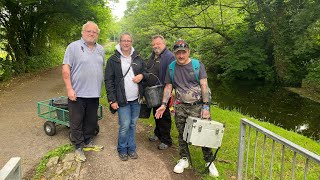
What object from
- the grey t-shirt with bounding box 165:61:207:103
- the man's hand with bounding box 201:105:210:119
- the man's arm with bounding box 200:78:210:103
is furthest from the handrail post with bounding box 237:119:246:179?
the grey t-shirt with bounding box 165:61:207:103

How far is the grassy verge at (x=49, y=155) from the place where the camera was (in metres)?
4.23

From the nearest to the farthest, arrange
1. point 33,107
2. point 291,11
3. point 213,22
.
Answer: point 33,107 → point 291,11 → point 213,22

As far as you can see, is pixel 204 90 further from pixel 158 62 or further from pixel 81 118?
pixel 81 118

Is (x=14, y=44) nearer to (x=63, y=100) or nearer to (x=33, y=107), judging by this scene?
(x=33, y=107)

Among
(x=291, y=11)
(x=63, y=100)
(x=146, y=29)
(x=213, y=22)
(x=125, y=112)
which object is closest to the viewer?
(x=125, y=112)

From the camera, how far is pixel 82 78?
173 inches

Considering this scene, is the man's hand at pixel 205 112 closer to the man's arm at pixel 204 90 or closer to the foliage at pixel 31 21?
the man's arm at pixel 204 90

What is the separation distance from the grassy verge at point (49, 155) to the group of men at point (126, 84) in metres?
0.33

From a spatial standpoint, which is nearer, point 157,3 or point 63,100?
point 63,100

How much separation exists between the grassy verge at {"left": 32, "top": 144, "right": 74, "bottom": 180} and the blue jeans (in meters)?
0.97

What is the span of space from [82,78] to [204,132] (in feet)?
6.81

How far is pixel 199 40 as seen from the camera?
70.5 feet

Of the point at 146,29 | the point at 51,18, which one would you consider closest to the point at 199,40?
the point at 146,29

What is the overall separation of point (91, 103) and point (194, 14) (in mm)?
15766
